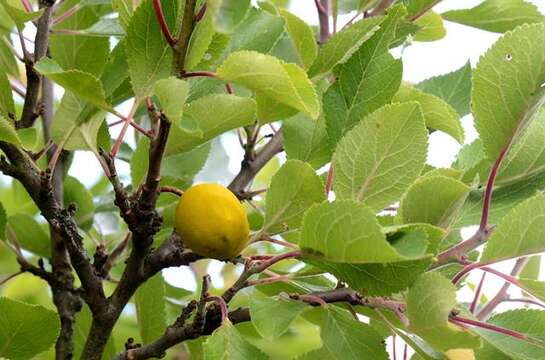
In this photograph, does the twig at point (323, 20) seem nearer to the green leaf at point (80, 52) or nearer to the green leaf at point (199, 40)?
the green leaf at point (80, 52)

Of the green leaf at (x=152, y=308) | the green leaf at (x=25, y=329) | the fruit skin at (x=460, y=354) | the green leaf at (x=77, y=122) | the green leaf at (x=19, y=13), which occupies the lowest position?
the green leaf at (x=152, y=308)

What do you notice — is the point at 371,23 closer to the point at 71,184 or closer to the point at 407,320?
the point at 407,320

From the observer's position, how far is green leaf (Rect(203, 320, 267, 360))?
21.3 inches

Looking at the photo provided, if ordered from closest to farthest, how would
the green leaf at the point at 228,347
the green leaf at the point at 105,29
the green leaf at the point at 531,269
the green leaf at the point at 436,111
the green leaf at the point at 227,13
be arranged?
the green leaf at the point at 227,13 < the green leaf at the point at 228,347 < the green leaf at the point at 436,111 < the green leaf at the point at 105,29 < the green leaf at the point at 531,269

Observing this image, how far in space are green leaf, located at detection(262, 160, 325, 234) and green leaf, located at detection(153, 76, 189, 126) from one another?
0.10 m

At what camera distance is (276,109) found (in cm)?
66

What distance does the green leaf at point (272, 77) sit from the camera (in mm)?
505

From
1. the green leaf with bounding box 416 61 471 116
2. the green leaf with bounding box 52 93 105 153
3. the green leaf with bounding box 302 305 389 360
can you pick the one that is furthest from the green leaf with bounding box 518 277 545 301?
the green leaf with bounding box 52 93 105 153

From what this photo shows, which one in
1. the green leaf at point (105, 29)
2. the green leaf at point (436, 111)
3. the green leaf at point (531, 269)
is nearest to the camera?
the green leaf at point (436, 111)

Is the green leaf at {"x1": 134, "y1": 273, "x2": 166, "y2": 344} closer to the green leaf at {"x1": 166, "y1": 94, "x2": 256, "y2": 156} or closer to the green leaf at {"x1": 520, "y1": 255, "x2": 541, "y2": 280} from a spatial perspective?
the green leaf at {"x1": 166, "y1": 94, "x2": 256, "y2": 156}

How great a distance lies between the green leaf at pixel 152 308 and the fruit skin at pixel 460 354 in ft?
A: 1.02

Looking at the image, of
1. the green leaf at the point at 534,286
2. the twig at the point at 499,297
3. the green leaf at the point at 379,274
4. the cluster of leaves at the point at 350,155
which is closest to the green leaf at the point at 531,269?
the twig at the point at 499,297

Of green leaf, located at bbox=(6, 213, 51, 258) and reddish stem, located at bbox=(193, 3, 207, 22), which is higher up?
reddish stem, located at bbox=(193, 3, 207, 22)

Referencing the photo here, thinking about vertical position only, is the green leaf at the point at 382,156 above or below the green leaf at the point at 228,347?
above
